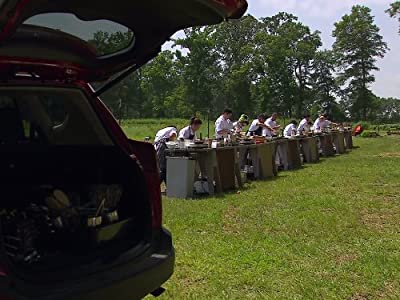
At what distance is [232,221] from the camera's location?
6801 mm

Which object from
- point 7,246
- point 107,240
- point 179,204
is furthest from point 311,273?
point 179,204

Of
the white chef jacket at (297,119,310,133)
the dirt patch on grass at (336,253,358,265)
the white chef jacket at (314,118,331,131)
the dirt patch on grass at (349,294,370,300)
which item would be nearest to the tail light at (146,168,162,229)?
the dirt patch on grass at (349,294,370,300)

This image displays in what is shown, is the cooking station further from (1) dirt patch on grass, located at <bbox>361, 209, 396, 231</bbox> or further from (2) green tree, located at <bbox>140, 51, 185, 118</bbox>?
(2) green tree, located at <bbox>140, 51, 185, 118</bbox>

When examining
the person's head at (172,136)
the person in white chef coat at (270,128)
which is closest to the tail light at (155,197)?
the person's head at (172,136)

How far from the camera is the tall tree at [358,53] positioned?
62406mm

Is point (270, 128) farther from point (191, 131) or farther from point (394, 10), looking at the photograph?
point (394, 10)

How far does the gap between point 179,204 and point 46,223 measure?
5235 mm

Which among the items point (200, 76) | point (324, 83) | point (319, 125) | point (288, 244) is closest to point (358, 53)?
point (324, 83)

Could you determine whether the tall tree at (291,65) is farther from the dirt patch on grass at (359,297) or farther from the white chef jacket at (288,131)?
the dirt patch on grass at (359,297)

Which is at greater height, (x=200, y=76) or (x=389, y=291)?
(x=200, y=76)

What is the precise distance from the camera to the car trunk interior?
285 centimetres

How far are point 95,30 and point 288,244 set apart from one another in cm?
351

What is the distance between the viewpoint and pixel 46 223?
9.75 feet

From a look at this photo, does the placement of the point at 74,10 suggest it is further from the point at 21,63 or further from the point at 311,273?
the point at 311,273
